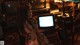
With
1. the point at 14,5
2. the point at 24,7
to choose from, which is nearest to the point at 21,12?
the point at 24,7

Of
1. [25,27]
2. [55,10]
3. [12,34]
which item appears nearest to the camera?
[25,27]

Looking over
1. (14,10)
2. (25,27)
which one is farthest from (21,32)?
(14,10)

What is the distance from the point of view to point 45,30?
17.0ft

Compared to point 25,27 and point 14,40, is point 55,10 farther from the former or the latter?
point 25,27

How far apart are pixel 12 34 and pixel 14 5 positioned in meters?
0.96

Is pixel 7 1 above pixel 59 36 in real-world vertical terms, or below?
above

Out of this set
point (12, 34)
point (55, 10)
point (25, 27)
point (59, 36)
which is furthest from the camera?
point (55, 10)

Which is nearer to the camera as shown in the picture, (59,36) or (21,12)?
(21,12)

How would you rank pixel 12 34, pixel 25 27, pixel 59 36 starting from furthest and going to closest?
pixel 12 34 → pixel 59 36 → pixel 25 27

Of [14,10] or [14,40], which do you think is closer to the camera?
[14,40]

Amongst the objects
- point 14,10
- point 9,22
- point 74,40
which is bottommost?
point 74,40

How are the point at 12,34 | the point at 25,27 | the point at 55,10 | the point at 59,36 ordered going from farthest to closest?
the point at 55,10, the point at 12,34, the point at 59,36, the point at 25,27

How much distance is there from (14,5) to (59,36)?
1.76 metres

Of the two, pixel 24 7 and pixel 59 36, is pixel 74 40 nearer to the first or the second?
pixel 59 36
